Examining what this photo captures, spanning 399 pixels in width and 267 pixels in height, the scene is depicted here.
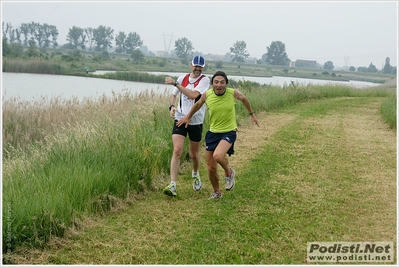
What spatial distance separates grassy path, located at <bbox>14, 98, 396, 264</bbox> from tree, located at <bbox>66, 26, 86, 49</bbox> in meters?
86.6

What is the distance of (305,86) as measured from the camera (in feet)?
81.6

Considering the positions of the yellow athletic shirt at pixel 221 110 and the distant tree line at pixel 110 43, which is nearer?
the yellow athletic shirt at pixel 221 110

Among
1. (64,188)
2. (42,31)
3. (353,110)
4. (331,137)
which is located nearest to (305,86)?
(353,110)

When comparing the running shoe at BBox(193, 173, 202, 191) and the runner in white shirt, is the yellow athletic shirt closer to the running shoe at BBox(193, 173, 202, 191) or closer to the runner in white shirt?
the runner in white shirt

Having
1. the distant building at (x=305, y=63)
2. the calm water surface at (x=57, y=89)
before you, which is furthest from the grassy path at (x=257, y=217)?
the distant building at (x=305, y=63)

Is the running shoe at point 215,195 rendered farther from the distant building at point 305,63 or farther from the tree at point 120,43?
the distant building at point 305,63

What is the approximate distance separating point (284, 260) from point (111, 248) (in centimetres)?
178

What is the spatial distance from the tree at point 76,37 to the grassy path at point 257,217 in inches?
3411

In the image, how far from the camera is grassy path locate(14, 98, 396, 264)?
492 cm

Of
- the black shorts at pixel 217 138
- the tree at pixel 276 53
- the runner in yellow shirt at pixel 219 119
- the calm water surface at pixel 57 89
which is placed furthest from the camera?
the tree at pixel 276 53

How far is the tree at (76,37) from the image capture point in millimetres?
91500

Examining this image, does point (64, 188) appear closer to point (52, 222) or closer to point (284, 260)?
point (52, 222)

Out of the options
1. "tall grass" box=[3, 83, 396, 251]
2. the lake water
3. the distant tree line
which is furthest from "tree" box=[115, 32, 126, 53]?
"tall grass" box=[3, 83, 396, 251]

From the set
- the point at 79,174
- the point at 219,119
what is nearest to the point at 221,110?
the point at 219,119
